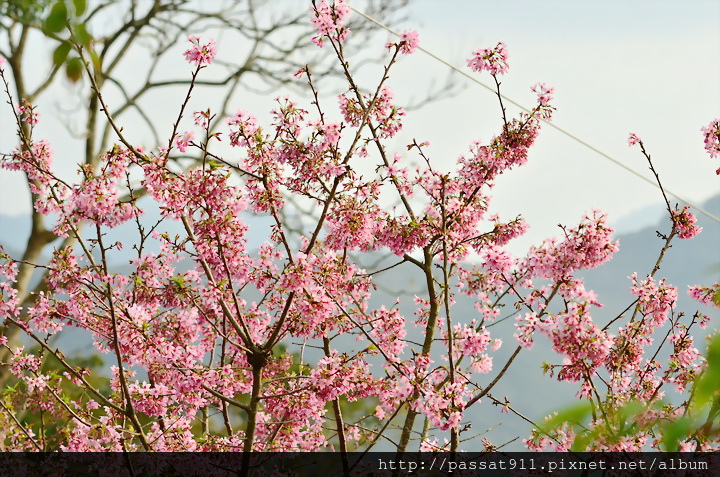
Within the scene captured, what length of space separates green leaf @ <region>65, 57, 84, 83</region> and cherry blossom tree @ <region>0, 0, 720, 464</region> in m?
1.70

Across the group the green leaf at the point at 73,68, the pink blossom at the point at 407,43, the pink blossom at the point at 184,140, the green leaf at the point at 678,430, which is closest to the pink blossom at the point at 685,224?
the pink blossom at the point at 407,43

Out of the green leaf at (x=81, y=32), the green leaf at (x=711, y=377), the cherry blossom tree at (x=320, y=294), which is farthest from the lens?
the cherry blossom tree at (x=320, y=294)

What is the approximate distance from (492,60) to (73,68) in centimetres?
280

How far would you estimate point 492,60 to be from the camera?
3.64 meters

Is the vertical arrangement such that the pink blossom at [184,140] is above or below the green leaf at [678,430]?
above

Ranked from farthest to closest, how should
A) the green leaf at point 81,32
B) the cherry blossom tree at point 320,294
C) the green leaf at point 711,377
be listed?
1. the cherry blossom tree at point 320,294
2. the green leaf at point 81,32
3. the green leaf at point 711,377

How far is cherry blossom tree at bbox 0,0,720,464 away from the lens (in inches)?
119

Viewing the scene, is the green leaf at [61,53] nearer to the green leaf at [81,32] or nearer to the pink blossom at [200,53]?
the green leaf at [81,32]

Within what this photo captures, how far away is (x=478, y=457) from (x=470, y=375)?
0.41 m

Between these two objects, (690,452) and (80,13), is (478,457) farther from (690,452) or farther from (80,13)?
(80,13)

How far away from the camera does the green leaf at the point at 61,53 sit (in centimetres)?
110

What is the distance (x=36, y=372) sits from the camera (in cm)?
383

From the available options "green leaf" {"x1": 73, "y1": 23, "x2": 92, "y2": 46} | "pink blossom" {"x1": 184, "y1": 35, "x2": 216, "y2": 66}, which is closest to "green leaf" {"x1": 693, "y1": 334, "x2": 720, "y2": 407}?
"green leaf" {"x1": 73, "y1": 23, "x2": 92, "y2": 46}

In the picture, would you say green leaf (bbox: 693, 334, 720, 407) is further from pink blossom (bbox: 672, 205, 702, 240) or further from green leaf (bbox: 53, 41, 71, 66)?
pink blossom (bbox: 672, 205, 702, 240)
